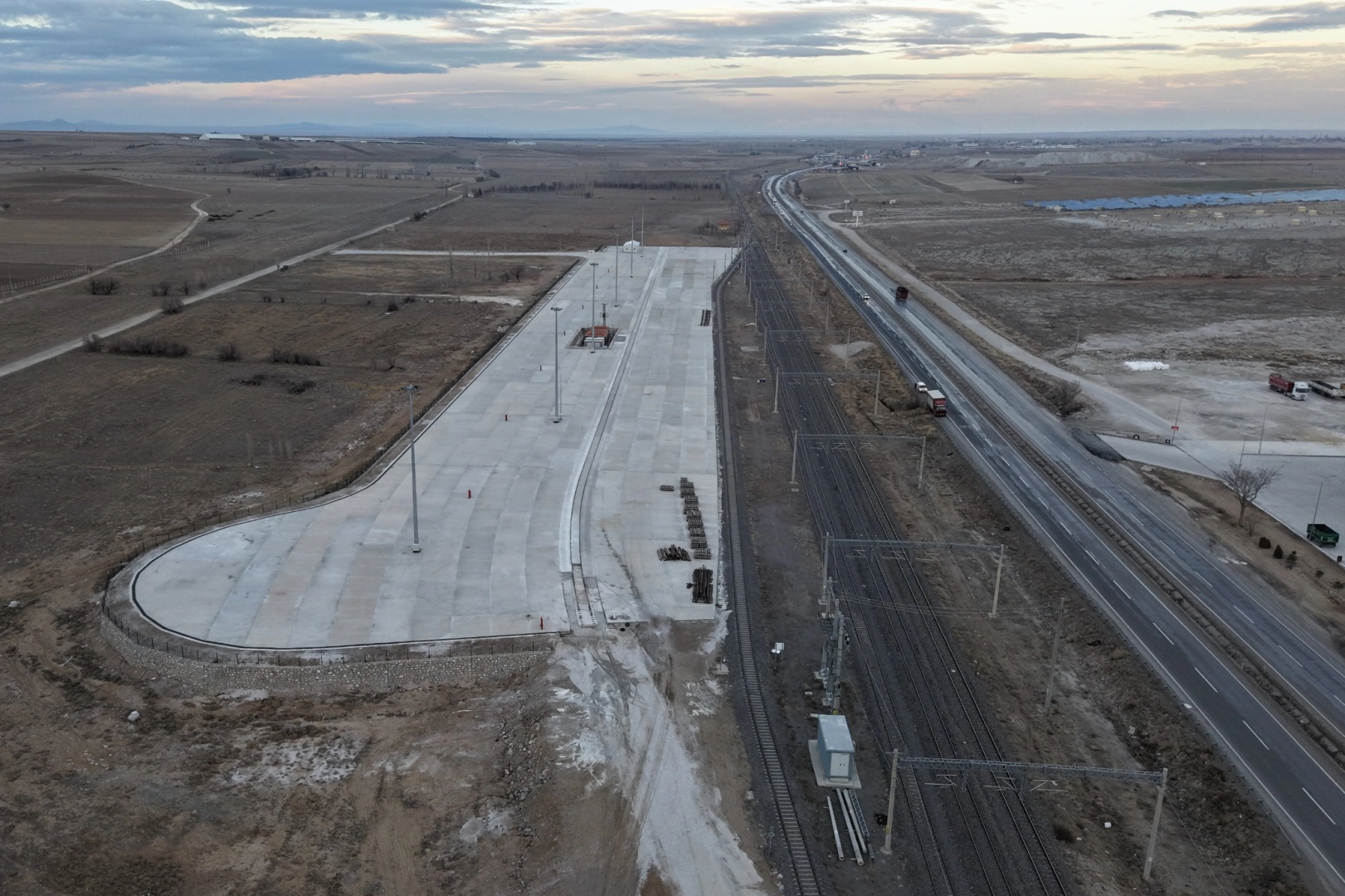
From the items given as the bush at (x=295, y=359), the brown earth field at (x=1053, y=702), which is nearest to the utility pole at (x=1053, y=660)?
the brown earth field at (x=1053, y=702)

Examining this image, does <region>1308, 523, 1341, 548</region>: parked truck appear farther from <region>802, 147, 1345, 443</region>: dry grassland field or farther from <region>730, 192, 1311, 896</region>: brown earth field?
<region>802, 147, 1345, 443</region>: dry grassland field

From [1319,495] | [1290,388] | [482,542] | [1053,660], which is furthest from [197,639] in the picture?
[1290,388]

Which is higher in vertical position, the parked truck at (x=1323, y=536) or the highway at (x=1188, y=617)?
the parked truck at (x=1323, y=536)

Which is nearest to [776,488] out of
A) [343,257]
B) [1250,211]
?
[343,257]

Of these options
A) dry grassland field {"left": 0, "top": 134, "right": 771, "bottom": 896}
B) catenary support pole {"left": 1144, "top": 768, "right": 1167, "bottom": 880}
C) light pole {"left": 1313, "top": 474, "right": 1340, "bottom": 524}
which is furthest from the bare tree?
dry grassland field {"left": 0, "top": 134, "right": 771, "bottom": 896}

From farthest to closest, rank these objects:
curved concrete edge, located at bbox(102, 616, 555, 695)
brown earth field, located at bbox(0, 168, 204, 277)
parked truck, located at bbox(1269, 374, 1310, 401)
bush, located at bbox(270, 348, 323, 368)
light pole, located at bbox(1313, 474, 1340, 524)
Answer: brown earth field, located at bbox(0, 168, 204, 277) < bush, located at bbox(270, 348, 323, 368) < parked truck, located at bbox(1269, 374, 1310, 401) < light pole, located at bbox(1313, 474, 1340, 524) < curved concrete edge, located at bbox(102, 616, 555, 695)

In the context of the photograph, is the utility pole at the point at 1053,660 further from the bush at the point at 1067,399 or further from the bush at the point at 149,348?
the bush at the point at 149,348
